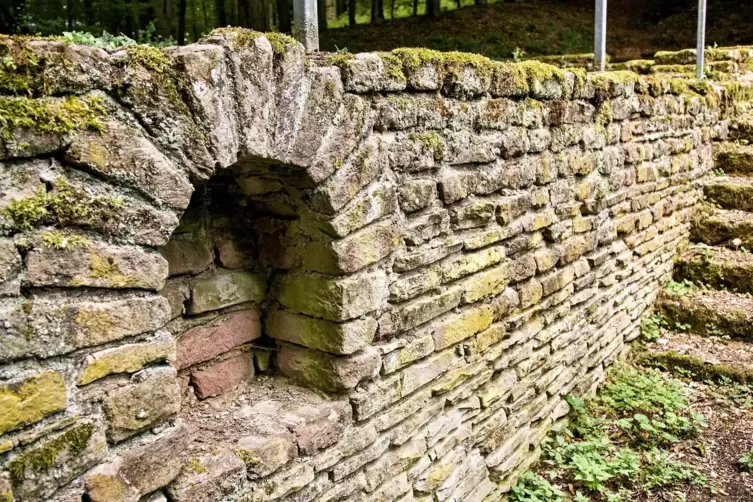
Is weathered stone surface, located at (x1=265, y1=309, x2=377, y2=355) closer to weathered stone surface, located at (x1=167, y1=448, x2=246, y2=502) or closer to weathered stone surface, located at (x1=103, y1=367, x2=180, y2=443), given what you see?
weathered stone surface, located at (x1=167, y1=448, x2=246, y2=502)

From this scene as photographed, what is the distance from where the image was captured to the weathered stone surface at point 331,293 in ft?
7.55

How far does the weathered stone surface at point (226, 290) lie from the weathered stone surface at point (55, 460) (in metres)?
0.68

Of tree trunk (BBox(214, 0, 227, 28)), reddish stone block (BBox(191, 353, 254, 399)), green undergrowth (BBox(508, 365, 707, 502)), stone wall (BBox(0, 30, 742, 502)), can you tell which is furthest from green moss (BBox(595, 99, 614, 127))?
tree trunk (BBox(214, 0, 227, 28))

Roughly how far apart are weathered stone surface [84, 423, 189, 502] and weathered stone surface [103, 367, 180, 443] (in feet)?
0.16

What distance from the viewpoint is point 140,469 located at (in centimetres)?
169

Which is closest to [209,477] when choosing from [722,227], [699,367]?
[699,367]

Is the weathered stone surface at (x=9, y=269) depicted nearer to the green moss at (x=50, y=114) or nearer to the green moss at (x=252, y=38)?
the green moss at (x=50, y=114)

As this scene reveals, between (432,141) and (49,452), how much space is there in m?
1.78

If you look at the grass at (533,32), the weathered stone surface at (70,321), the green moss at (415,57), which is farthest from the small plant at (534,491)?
the grass at (533,32)

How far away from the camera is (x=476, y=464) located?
3176 mm

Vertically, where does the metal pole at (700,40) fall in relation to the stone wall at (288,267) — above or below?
above

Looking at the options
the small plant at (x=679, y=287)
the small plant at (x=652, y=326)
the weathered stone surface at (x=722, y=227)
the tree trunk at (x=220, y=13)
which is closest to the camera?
the small plant at (x=652, y=326)

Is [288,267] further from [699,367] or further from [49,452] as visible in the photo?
[699,367]

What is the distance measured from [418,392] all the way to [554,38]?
16.8m
